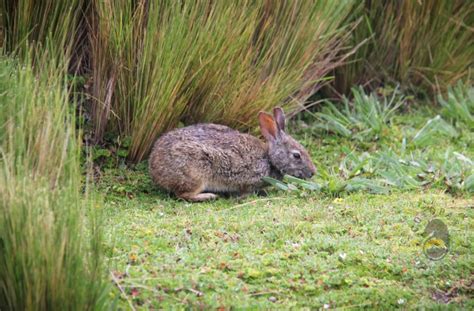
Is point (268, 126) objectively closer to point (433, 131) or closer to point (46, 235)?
point (433, 131)

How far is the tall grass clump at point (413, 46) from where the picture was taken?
385 inches

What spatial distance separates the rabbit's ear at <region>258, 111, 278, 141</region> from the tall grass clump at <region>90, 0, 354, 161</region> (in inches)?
13.2

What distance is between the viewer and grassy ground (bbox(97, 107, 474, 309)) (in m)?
5.22

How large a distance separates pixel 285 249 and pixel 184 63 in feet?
7.09

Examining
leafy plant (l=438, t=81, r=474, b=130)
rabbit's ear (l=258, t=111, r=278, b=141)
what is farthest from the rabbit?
leafy plant (l=438, t=81, r=474, b=130)

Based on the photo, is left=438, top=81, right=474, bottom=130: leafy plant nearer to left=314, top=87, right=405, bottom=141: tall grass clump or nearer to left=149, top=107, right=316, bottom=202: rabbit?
left=314, top=87, right=405, bottom=141: tall grass clump

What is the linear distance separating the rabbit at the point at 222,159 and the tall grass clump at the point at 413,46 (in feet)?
7.75

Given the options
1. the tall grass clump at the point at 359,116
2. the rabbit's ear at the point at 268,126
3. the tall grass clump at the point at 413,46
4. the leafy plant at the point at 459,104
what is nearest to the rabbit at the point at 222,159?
the rabbit's ear at the point at 268,126

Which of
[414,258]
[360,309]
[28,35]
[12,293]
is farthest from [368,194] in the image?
[12,293]

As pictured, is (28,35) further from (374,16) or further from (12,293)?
(374,16)

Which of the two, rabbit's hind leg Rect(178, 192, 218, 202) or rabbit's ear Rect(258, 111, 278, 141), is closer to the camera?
rabbit's hind leg Rect(178, 192, 218, 202)

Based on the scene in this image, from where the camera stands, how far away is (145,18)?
729 cm

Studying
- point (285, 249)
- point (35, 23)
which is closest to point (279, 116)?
point (285, 249)

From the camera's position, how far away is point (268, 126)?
303 inches
